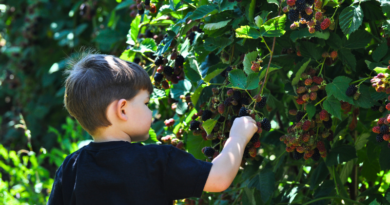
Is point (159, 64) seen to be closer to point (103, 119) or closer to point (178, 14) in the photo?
point (178, 14)

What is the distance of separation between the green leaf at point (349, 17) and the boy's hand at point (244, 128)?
37cm

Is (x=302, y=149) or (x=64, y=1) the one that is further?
(x=64, y=1)

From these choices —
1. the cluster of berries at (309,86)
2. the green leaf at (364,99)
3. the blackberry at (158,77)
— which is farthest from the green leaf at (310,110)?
the blackberry at (158,77)

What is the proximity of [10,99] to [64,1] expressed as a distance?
200cm

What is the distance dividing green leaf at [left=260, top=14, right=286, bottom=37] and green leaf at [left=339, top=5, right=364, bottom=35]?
17 centimetres

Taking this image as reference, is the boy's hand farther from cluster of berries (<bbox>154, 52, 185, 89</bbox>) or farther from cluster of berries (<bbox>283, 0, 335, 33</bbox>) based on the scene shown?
cluster of berries (<bbox>154, 52, 185, 89</bbox>)

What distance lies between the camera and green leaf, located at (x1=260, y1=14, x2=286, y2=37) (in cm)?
118

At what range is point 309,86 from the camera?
4.09 feet

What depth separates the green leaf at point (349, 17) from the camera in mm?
1184

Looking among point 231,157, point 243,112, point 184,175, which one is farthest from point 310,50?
point 184,175

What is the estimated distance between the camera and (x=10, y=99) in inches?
202

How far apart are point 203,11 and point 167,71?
307 millimetres

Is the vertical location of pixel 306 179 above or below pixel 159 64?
below

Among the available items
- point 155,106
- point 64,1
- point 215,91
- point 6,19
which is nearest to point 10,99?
point 6,19
